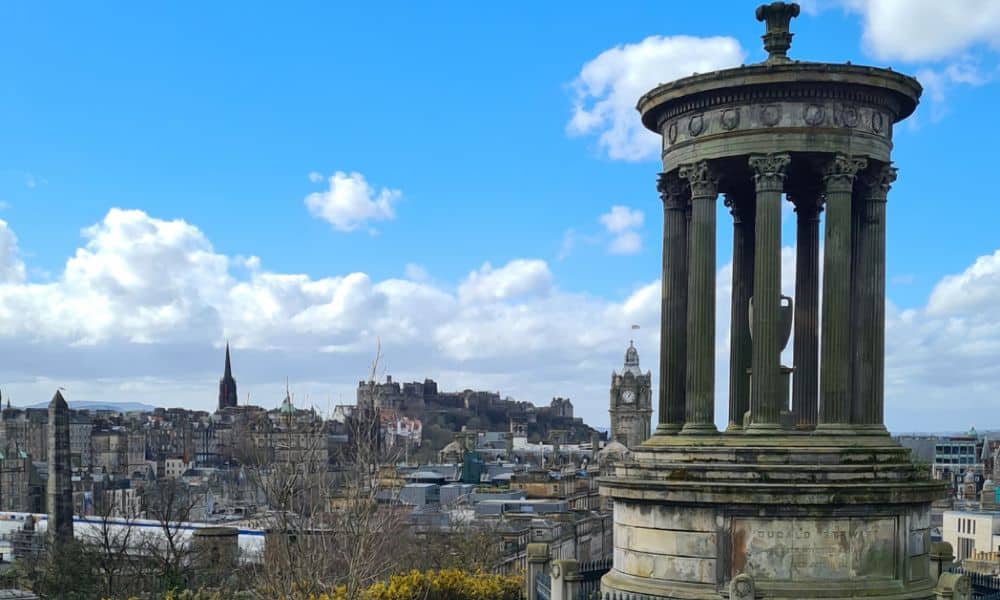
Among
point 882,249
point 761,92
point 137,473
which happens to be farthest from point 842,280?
point 137,473

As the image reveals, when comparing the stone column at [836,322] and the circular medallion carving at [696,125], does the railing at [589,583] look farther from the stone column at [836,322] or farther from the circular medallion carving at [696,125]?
the circular medallion carving at [696,125]

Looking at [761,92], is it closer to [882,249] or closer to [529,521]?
[882,249]

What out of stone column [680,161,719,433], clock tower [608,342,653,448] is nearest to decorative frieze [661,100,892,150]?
stone column [680,161,719,433]

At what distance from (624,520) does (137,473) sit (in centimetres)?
17872

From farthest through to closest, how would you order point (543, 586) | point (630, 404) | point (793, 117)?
point (630, 404) < point (543, 586) < point (793, 117)

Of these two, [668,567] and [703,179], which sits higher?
[703,179]

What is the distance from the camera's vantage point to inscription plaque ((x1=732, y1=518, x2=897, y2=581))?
17375mm

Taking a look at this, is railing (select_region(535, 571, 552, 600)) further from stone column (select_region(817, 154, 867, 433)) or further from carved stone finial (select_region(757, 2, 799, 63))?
carved stone finial (select_region(757, 2, 799, 63))

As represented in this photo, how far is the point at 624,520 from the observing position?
18969 millimetres

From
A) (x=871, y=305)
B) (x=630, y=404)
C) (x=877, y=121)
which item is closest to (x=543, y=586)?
(x=871, y=305)

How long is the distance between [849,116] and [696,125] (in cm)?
238

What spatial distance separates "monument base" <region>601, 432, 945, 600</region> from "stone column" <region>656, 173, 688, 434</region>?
1.60 metres

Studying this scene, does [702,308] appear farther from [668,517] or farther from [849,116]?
[849,116]

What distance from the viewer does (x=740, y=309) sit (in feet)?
69.4
